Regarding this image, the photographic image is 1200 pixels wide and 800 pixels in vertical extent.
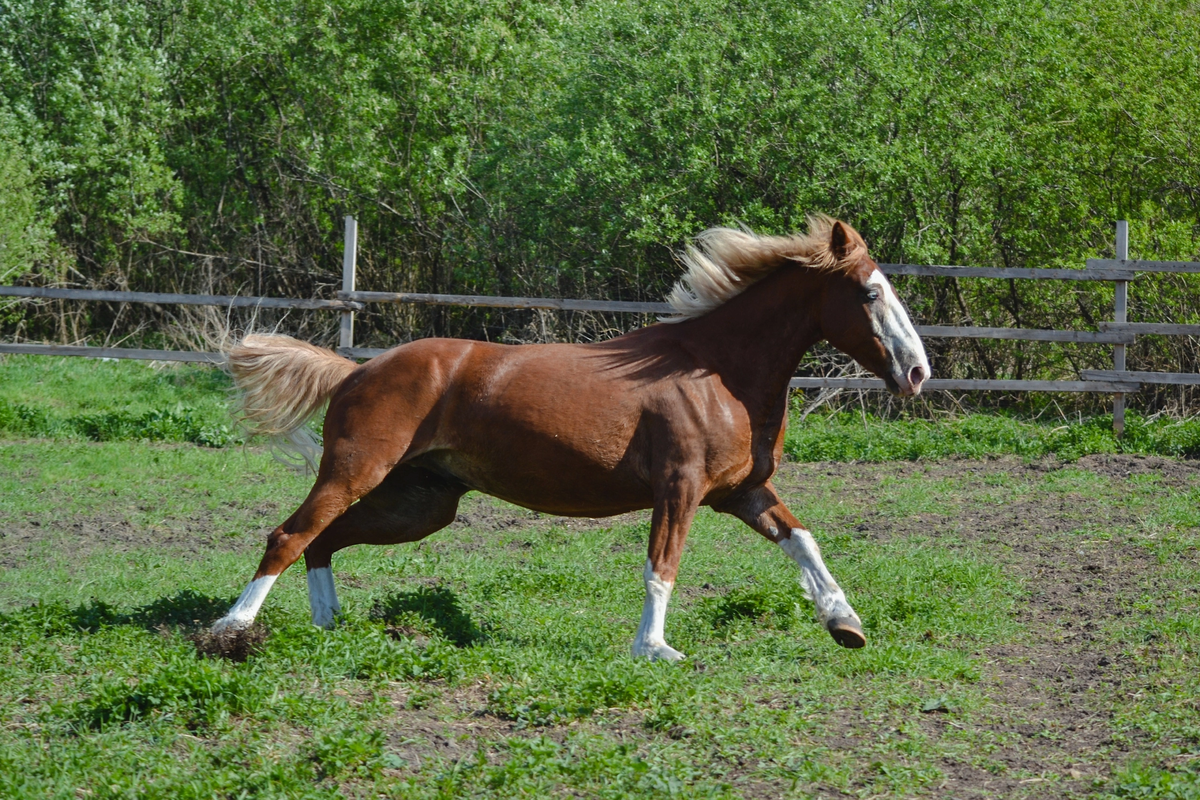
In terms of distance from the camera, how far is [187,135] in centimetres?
1917

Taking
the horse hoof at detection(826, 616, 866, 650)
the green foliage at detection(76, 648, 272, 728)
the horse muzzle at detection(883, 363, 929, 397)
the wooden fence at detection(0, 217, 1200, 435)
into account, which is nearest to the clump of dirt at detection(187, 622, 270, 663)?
the green foliage at detection(76, 648, 272, 728)

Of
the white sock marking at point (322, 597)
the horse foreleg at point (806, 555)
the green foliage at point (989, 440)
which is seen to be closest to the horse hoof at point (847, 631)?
the horse foreleg at point (806, 555)

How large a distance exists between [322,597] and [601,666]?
1.57 metres

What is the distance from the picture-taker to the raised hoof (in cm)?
513

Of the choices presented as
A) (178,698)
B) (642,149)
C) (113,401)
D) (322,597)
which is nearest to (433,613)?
(322,597)

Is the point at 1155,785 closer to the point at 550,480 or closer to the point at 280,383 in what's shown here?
the point at 550,480

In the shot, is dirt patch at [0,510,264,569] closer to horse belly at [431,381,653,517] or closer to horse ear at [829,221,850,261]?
horse belly at [431,381,653,517]

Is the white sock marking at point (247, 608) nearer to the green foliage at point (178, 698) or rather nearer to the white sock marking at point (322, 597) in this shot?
the white sock marking at point (322, 597)

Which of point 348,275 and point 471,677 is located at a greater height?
point 348,275

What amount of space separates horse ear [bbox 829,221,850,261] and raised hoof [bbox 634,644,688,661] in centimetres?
204

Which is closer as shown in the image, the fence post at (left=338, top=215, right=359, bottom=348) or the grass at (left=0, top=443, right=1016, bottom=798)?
the grass at (left=0, top=443, right=1016, bottom=798)

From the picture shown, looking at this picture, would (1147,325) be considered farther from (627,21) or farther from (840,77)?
(627,21)

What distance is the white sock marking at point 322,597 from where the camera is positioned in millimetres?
5660

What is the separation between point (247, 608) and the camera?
5.21 m
